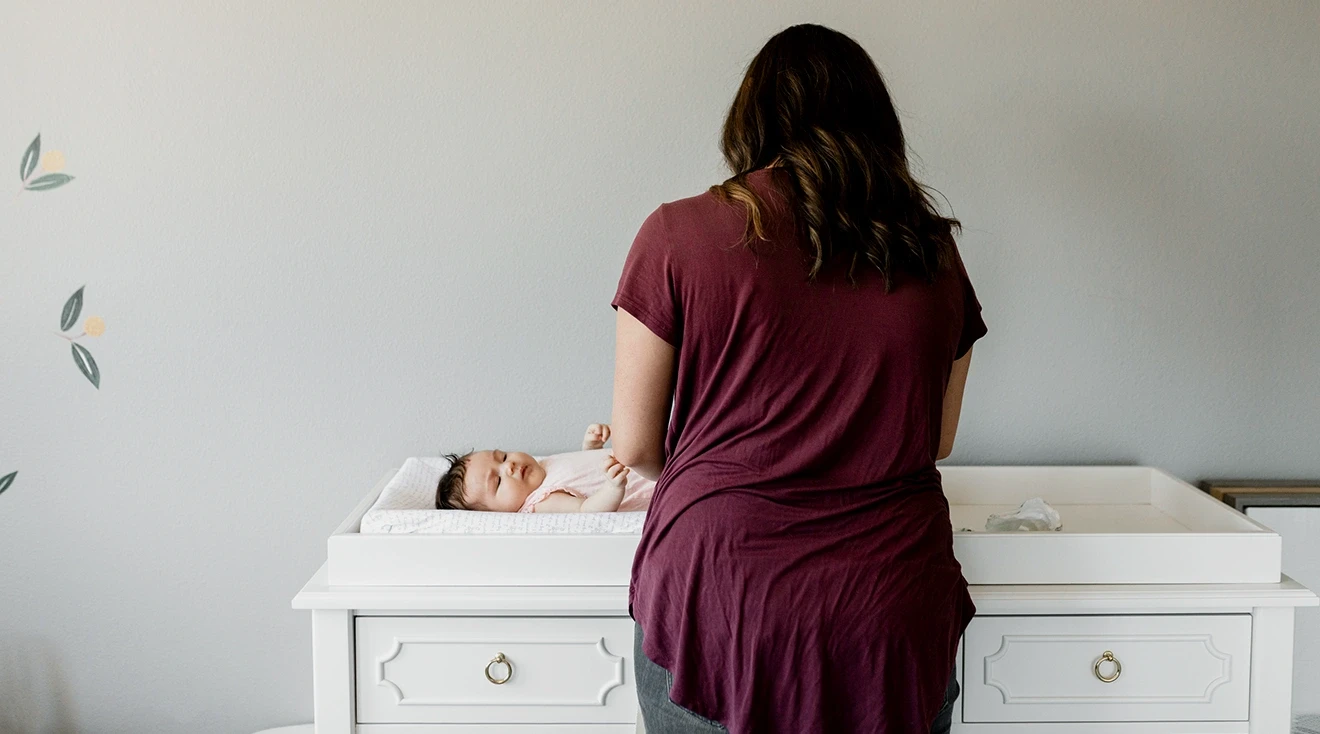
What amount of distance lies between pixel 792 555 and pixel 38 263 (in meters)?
1.67

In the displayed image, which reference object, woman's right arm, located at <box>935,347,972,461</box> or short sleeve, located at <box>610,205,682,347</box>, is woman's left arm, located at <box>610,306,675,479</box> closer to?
short sleeve, located at <box>610,205,682,347</box>

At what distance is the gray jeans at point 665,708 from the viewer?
3.91 ft

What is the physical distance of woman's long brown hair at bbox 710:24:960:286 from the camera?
44.7 inches

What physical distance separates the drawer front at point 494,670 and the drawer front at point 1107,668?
1.77 ft

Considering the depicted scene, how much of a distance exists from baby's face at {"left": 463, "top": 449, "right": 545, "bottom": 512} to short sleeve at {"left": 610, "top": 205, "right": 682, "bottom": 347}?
765 millimetres

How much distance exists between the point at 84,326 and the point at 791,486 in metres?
1.57

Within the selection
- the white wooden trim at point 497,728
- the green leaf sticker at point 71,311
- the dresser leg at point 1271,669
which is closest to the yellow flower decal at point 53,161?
the green leaf sticker at point 71,311

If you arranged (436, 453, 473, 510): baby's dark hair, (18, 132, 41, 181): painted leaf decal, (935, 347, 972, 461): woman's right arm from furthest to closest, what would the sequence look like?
(18, 132, 41, 181): painted leaf decal
(436, 453, 473, 510): baby's dark hair
(935, 347, 972, 461): woman's right arm

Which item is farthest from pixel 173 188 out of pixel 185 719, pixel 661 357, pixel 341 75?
pixel 661 357

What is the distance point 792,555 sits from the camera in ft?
3.73

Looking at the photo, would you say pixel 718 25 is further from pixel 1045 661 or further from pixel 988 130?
pixel 1045 661

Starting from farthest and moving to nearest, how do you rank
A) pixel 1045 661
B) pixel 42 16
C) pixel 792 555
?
pixel 42 16 → pixel 1045 661 → pixel 792 555

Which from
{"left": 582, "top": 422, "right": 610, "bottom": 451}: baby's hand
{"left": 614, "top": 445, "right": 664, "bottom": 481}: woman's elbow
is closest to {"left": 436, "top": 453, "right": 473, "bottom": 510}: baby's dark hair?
{"left": 582, "top": 422, "right": 610, "bottom": 451}: baby's hand

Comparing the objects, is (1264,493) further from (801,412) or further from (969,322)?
(801,412)
